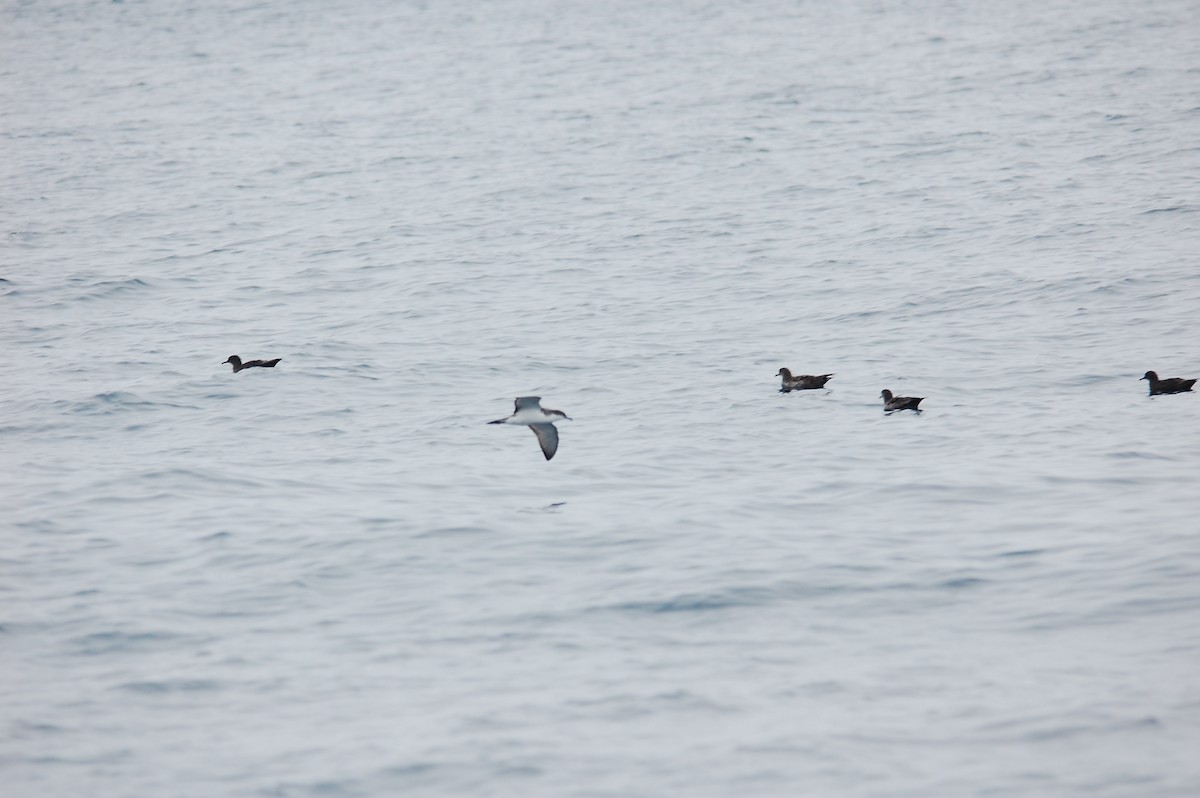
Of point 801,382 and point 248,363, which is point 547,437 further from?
point 248,363

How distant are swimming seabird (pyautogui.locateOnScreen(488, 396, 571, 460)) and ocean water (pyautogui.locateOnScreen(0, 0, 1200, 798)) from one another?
16.6 inches

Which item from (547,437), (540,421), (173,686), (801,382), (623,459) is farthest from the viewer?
(801,382)

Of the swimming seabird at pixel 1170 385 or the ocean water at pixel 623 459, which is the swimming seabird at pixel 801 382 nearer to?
the ocean water at pixel 623 459

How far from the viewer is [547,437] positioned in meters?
15.3

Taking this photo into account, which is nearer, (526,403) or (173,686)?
(173,686)

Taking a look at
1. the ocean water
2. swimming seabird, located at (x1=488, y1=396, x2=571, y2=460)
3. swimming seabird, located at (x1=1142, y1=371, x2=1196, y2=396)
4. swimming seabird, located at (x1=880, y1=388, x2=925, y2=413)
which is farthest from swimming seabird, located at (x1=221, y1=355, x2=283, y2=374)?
swimming seabird, located at (x1=1142, y1=371, x2=1196, y2=396)

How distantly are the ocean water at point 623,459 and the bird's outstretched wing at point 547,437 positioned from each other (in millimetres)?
377

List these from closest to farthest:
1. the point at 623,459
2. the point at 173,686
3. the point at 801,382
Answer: the point at 173,686 < the point at 623,459 < the point at 801,382

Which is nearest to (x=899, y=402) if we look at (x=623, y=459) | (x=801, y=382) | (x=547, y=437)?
(x=801, y=382)

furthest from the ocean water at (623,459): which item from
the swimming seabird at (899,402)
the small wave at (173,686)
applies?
the swimming seabird at (899,402)

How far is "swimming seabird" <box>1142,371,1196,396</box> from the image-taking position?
53.9 ft

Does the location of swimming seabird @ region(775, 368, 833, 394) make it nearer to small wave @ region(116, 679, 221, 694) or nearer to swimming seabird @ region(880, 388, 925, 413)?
Result: swimming seabird @ region(880, 388, 925, 413)

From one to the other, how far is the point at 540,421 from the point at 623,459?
1.03m

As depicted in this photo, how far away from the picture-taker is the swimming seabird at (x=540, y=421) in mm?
15109
